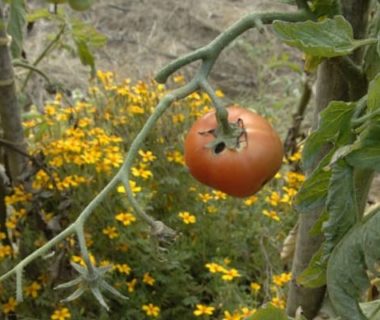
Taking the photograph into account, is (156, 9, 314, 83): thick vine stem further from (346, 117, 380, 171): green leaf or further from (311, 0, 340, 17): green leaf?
(346, 117, 380, 171): green leaf

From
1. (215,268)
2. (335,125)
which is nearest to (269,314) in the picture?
(335,125)

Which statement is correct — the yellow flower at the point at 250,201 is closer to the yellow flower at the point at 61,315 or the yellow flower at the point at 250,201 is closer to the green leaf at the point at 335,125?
the yellow flower at the point at 61,315

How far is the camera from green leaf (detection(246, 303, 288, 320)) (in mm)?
797

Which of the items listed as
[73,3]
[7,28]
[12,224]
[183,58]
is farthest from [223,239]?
[183,58]

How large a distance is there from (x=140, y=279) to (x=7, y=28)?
2.21ft

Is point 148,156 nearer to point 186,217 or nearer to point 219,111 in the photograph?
point 186,217

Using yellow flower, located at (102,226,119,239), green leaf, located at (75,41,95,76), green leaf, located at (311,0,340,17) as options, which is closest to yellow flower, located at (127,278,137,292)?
yellow flower, located at (102,226,119,239)

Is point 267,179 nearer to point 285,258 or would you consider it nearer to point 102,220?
point 285,258

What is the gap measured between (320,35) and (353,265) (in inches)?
8.0

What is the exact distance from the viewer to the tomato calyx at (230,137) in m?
0.82

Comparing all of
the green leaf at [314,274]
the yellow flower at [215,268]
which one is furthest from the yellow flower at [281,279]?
the green leaf at [314,274]

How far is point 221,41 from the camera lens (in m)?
0.75

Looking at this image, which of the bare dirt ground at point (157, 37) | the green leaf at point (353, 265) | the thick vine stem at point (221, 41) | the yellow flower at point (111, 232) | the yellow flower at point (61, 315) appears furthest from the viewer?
the bare dirt ground at point (157, 37)

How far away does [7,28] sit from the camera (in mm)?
1594
